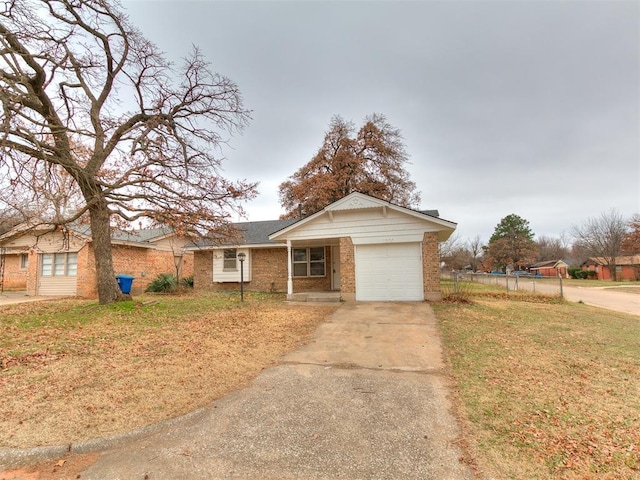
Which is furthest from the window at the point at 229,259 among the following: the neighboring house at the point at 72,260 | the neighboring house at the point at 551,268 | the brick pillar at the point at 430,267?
the neighboring house at the point at 551,268

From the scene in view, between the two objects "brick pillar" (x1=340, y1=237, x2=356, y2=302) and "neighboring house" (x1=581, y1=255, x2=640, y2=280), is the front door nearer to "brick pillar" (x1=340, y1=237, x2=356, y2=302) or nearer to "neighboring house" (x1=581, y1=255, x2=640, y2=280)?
"brick pillar" (x1=340, y1=237, x2=356, y2=302)

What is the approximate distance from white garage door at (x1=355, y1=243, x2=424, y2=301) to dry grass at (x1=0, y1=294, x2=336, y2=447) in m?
3.35

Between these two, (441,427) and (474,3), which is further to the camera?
(474,3)

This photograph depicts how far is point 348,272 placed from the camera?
1277 centimetres

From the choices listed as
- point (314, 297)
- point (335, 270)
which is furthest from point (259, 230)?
point (314, 297)

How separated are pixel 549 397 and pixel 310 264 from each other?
1288 cm

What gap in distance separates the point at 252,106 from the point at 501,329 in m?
11.3

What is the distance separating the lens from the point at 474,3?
10.1 meters

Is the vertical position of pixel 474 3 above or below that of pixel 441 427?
above

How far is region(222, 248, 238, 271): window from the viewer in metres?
17.7

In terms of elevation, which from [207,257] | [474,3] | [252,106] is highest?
[474,3]

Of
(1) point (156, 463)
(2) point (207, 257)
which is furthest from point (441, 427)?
(2) point (207, 257)

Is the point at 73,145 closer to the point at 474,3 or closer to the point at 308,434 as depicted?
the point at 308,434

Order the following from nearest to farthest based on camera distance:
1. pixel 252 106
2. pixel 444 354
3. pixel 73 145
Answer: pixel 444 354
pixel 73 145
pixel 252 106
